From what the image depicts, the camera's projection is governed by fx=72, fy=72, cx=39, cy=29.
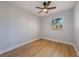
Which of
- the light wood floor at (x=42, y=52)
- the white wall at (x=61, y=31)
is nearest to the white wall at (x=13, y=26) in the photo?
the light wood floor at (x=42, y=52)

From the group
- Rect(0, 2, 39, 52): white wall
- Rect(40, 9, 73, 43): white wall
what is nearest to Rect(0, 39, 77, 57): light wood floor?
Rect(0, 2, 39, 52): white wall

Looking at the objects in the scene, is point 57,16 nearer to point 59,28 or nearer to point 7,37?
point 59,28

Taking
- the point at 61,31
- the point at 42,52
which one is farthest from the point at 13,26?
the point at 61,31

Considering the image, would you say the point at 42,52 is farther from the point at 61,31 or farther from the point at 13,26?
the point at 61,31

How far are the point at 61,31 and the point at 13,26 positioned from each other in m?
2.90

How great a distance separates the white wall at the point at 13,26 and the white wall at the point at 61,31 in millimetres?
1255

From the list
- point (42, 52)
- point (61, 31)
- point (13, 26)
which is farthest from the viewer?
point (61, 31)

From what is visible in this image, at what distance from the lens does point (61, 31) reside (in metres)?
4.55

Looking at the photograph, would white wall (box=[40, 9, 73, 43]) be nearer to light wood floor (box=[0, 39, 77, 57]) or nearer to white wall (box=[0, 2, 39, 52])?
light wood floor (box=[0, 39, 77, 57])

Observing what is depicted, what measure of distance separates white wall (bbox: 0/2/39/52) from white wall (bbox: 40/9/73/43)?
126cm

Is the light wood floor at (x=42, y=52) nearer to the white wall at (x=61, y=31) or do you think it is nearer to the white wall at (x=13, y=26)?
the white wall at (x=13, y=26)

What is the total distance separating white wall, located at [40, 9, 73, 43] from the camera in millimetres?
4141

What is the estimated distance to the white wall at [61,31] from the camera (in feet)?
13.6

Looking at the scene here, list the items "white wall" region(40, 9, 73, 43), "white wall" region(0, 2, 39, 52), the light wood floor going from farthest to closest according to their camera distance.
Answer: "white wall" region(40, 9, 73, 43), "white wall" region(0, 2, 39, 52), the light wood floor
